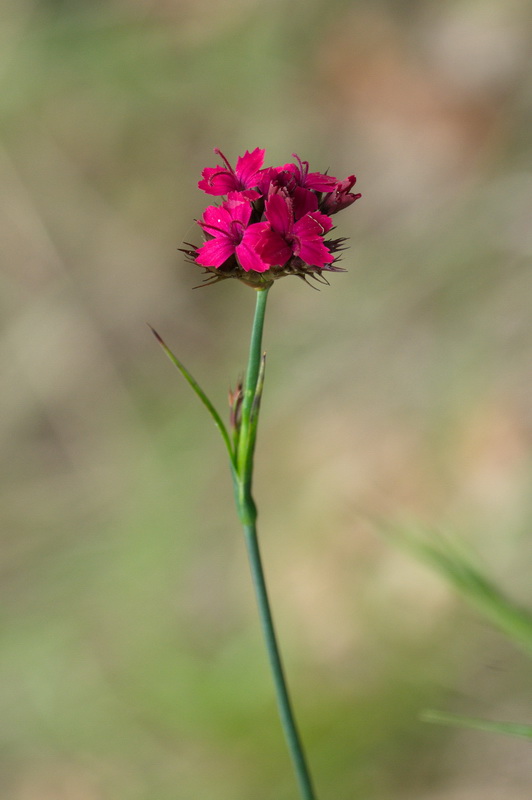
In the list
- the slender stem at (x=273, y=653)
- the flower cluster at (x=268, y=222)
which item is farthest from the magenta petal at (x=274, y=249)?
the slender stem at (x=273, y=653)

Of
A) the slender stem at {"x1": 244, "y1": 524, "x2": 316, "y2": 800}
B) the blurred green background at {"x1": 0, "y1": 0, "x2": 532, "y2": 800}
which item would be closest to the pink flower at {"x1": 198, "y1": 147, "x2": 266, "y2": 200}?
the slender stem at {"x1": 244, "y1": 524, "x2": 316, "y2": 800}

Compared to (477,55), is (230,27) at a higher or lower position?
higher

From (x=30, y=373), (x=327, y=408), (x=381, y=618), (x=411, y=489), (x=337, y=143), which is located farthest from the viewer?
(x=30, y=373)

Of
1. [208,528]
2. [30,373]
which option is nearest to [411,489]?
[208,528]

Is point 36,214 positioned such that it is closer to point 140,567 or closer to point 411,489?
point 140,567

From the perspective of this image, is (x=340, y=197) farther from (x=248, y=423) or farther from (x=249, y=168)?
(x=248, y=423)

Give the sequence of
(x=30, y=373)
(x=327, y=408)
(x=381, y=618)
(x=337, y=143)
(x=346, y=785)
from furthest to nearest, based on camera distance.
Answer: (x=30, y=373), (x=337, y=143), (x=327, y=408), (x=381, y=618), (x=346, y=785)

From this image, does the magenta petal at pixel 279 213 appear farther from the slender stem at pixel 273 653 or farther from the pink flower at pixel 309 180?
the slender stem at pixel 273 653
